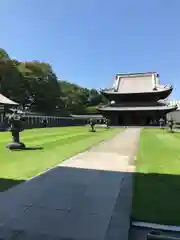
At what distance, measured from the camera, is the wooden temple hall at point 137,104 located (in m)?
51.4

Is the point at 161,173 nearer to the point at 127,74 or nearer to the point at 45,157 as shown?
the point at 45,157

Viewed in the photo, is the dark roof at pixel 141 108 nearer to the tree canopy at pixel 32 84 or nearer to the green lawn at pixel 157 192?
the tree canopy at pixel 32 84

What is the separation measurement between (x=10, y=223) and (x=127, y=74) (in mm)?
63750

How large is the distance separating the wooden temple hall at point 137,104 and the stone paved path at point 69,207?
44294mm

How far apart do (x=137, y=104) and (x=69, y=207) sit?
5063cm

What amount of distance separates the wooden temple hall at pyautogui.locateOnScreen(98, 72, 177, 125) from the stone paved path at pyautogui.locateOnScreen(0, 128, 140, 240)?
44.3 metres

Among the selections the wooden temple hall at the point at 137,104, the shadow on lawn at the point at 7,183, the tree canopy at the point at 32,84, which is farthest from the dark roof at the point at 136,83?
the shadow on lawn at the point at 7,183

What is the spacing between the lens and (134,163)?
9.73 meters

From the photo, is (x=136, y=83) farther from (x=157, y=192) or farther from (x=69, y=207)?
(x=69, y=207)

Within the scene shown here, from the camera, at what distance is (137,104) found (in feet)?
178

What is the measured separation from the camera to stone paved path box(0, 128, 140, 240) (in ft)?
12.8

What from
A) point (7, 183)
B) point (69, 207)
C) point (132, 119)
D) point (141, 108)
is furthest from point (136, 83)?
point (69, 207)

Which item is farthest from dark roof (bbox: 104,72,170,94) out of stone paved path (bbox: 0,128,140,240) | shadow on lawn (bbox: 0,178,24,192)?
shadow on lawn (bbox: 0,178,24,192)

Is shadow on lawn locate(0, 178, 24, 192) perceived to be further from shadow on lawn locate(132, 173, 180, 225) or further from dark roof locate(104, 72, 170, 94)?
dark roof locate(104, 72, 170, 94)
